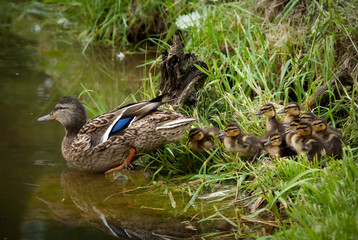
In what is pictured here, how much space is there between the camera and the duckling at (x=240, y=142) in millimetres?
4648

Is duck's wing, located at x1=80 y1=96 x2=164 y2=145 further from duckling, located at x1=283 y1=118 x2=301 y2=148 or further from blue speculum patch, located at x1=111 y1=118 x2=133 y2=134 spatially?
duckling, located at x1=283 y1=118 x2=301 y2=148

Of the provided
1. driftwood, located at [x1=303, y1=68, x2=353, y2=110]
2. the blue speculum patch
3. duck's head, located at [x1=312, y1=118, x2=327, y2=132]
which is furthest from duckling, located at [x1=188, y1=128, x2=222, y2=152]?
driftwood, located at [x1=303, y1=68, x2=353, y2=110]

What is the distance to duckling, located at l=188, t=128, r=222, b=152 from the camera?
4.78 meters

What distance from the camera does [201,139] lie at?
4.81m

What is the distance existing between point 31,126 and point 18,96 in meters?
0.91

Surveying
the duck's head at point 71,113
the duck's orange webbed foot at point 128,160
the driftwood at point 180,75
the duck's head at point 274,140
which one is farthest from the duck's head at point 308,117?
the duck's head at point 71,113

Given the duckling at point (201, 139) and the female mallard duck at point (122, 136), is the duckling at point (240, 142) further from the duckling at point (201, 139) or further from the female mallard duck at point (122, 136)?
the female mallard duck at point (122, 136)

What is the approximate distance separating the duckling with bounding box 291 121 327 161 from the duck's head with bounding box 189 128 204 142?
73 cm

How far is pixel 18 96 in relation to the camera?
656cm

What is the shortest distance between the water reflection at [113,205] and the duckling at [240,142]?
0.66 m

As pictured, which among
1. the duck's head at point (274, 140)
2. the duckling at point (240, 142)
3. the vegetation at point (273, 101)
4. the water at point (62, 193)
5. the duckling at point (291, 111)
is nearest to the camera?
the vegetation at point (273, 101)

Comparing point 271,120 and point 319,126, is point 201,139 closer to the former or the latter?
point 271,120

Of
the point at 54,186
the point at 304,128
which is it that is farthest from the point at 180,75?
the point at 54,186

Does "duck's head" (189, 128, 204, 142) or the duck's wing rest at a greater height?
the duck's wing
